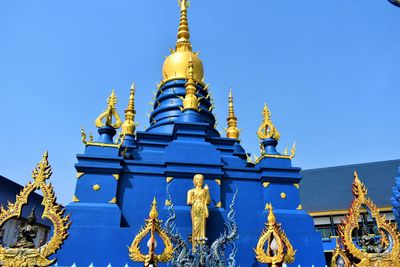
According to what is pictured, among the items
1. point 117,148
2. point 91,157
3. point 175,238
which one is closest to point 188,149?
point 117,148

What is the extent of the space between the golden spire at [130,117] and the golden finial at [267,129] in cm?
759

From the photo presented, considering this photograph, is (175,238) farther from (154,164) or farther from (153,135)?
(153,135)

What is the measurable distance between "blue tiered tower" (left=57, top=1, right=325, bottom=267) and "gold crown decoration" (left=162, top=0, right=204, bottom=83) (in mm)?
4140

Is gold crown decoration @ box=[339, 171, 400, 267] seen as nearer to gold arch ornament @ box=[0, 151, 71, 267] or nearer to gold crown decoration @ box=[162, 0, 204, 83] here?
gold arch ornament @ box=[0, 151, 71, 267]

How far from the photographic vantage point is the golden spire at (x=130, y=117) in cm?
1819

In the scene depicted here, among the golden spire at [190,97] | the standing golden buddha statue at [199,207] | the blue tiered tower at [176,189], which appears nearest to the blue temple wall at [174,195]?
the blue tiered tower at [176,189]

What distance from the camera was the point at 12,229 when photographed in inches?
630

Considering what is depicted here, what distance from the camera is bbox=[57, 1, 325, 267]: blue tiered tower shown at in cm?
1062

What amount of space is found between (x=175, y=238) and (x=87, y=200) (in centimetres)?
436

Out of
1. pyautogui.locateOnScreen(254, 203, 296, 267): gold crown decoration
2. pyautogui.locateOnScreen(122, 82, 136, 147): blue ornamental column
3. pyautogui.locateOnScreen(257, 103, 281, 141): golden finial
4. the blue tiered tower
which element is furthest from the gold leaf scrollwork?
pyautogui.locateOnScreen(122, 82, 136, 147): blue ornamental column

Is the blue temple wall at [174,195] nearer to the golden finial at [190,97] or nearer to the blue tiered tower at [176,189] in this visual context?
the blue tiered tower at [176,189]

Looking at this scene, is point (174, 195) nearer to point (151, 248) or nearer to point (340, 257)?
point (151, 248)

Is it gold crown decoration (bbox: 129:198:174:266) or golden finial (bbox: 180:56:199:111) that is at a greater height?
golden finial (bbox: 180:56:199:111)

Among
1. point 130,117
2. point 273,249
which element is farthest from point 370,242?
point 130,117
